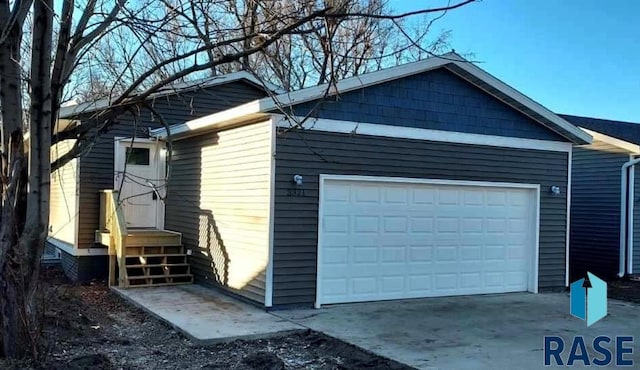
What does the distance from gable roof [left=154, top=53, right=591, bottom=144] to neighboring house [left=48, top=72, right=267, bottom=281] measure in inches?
54.1

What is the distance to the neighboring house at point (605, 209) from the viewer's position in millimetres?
12500

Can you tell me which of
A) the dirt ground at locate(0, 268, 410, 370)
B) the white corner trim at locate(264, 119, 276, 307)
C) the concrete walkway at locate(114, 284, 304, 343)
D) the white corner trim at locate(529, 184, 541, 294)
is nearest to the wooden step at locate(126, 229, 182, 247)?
the concrete walkway at locate(114, 284, 304, 343)

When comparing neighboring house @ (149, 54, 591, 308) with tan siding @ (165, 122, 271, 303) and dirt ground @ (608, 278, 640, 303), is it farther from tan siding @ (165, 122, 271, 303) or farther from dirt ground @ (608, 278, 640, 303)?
dirt ground @ (608, 278, 640, 303)

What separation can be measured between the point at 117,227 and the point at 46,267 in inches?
144

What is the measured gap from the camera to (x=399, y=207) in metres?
8.88

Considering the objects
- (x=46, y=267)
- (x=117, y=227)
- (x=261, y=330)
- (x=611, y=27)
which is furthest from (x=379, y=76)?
(x=611, y=27)

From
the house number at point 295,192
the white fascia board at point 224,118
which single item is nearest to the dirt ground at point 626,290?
the house number at point 295,192

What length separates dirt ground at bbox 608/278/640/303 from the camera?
32.9ft

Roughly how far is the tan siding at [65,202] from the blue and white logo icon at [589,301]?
8.42m

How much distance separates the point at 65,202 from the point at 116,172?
124cm

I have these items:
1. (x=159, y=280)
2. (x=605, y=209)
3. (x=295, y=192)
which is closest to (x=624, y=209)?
(x=605, y=209)

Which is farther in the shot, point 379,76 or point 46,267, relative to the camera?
point 46,267

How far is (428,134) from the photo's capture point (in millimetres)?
8984

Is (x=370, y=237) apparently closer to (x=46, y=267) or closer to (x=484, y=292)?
(x=484, y=292)
